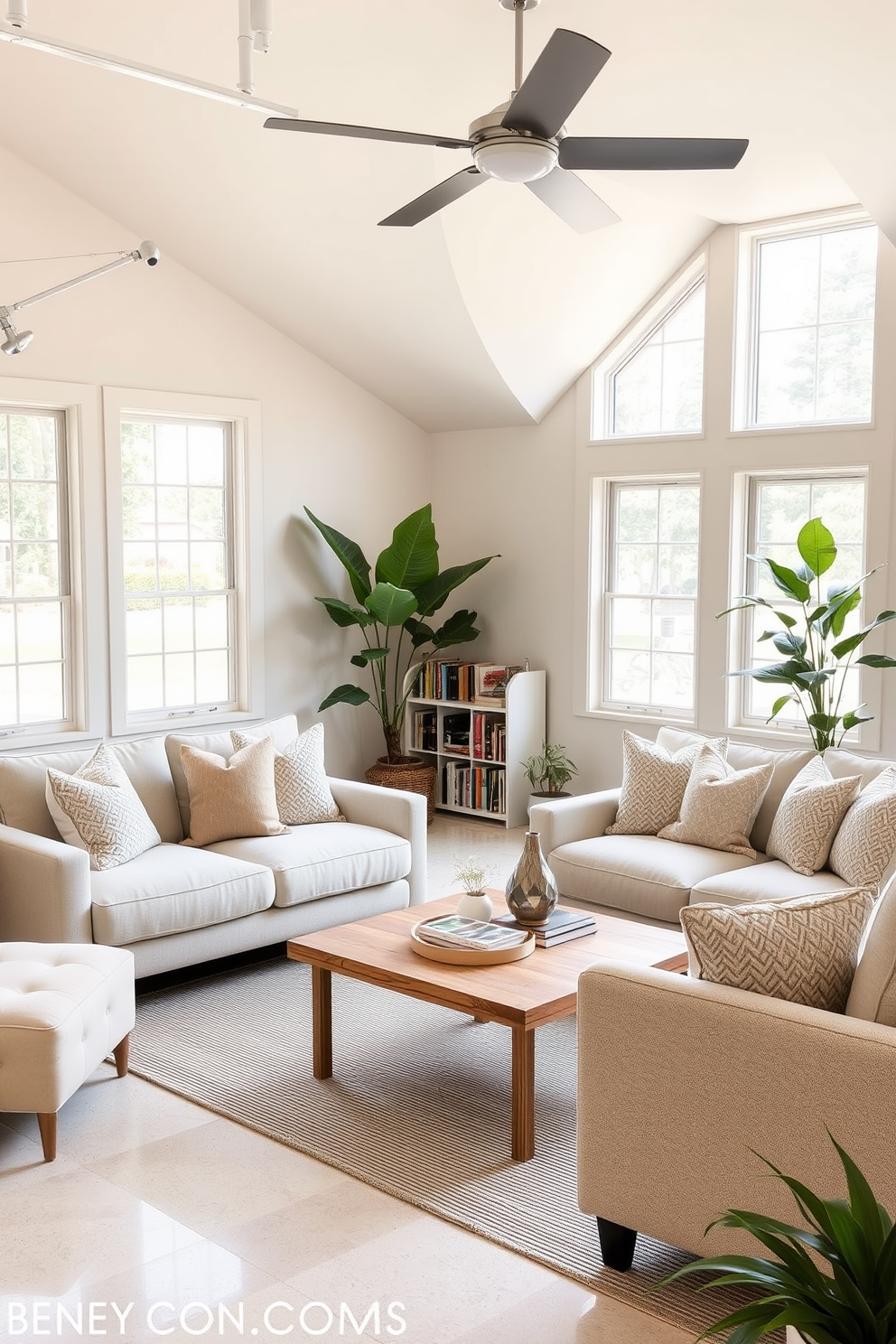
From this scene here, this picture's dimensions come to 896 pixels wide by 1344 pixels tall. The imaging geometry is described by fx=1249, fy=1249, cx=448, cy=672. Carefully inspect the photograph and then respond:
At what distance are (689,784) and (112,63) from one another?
3296mm

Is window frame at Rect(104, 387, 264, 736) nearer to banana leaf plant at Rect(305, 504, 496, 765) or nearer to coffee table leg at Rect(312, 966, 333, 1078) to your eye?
banana leaf plant at Rect(305, 504, 496, 765)

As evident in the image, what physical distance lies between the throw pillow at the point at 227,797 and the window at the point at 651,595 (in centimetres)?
278

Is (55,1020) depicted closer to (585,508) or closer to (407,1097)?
(407,1097)

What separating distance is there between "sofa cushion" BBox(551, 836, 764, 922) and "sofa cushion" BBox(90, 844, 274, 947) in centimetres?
117

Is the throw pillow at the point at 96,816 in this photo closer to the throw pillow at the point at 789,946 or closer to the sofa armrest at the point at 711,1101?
the sofa armrest at the point at 711,1101

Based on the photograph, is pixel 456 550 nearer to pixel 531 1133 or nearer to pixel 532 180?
pixel 532 180

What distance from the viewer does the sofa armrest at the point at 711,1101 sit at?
2.38 m

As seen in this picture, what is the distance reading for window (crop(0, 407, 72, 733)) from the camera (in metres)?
6.00

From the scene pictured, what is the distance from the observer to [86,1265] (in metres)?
2.81

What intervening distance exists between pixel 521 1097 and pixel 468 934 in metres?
0.62

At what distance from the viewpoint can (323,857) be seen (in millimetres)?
4828

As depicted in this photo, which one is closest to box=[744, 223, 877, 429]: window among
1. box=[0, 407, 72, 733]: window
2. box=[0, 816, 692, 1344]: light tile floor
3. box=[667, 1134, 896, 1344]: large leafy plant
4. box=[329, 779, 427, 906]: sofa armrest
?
box=[329, 779, 427, 906]: sofa armrest

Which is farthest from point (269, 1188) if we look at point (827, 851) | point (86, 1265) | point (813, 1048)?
point (827, 851)

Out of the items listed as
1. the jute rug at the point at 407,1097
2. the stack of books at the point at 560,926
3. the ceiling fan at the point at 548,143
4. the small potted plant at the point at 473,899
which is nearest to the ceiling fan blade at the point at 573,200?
the ceiling fan at the point at 548,143
